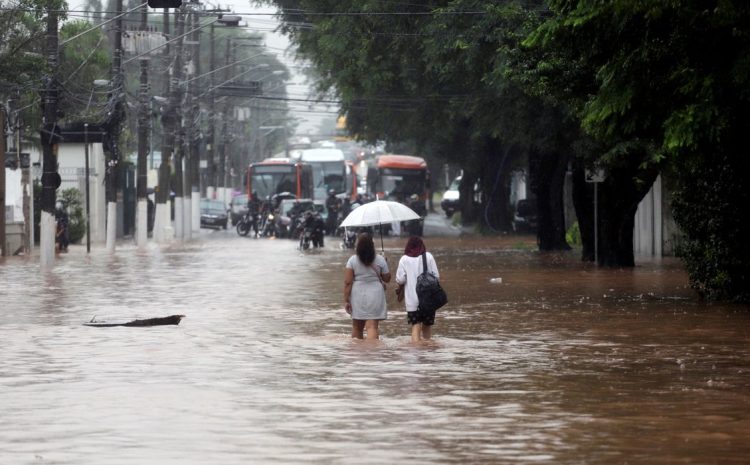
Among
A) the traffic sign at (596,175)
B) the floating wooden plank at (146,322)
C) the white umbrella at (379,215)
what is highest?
the traffic sign at (596,175)

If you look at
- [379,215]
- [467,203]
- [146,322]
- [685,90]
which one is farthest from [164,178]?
[685,90]

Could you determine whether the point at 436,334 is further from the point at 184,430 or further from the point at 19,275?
the point at 19,275

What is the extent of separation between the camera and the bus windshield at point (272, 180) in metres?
76.2

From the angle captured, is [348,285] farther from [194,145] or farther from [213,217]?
[213,217]

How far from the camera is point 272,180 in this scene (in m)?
76.6

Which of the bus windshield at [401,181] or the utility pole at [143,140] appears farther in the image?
the bus windshield at [401,181]

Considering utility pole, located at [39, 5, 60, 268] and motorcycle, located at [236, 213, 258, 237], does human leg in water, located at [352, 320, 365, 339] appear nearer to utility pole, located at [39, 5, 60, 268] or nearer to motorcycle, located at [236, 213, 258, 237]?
utility pole, located at [39, 5, 60, 268]

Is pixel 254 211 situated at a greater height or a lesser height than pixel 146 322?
greater

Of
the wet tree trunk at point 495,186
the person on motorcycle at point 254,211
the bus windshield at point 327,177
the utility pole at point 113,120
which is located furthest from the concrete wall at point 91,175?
the bus windshield at point 327,177

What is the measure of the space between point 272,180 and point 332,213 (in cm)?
1032

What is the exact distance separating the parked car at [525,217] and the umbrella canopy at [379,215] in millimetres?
41954

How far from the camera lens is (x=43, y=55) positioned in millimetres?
46531

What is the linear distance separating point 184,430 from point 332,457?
1585mm

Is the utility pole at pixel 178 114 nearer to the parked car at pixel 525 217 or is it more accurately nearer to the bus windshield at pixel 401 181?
the parked car at pixel 525 217
